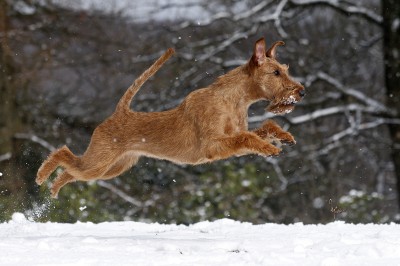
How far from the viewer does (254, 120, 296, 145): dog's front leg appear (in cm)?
530

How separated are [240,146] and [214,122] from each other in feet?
1.02

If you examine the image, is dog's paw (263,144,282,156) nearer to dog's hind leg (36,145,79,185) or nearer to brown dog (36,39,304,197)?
brown dog (36,39,304,197)

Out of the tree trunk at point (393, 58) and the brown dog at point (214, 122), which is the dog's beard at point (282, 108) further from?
the tree trunk at point (393, 58)

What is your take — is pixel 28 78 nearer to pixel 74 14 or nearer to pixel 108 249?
pixel 74 14

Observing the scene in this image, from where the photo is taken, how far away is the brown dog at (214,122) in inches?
207

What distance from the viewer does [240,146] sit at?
517 centimetres

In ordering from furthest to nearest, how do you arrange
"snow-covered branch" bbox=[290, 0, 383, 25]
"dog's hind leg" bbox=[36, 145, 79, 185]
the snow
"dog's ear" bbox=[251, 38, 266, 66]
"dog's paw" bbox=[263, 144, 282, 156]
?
1. "snow-covered branch" bbox=[290, 0, 383, 25]
2. "dog's hind leg" bbox=[36, 145, 79, 185]
3. "dog's ear" bbox=[251, 38, 266, 66]
4. "dog's paw" bbox=[263, 144, 282, 156]
5. the snow

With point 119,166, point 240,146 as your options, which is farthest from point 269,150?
point 119,166

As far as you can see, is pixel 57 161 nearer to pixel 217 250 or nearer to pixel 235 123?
pixel 235 123

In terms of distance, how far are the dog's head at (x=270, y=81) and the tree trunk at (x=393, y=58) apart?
5.75 m

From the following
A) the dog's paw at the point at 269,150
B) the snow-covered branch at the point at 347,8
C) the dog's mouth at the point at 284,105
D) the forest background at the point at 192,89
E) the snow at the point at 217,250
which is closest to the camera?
the snow at the point at 217,250

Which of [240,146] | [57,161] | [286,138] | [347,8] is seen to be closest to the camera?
[240,146]

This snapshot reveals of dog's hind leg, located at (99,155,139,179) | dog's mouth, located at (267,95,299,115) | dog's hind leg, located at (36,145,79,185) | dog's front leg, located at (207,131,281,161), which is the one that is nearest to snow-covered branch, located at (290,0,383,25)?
dog's hind leg, located at (99,155,139,179)

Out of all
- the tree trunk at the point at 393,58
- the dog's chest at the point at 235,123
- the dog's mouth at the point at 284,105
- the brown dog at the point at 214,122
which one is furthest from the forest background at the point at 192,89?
the dog's mouth at the point at 284,105
